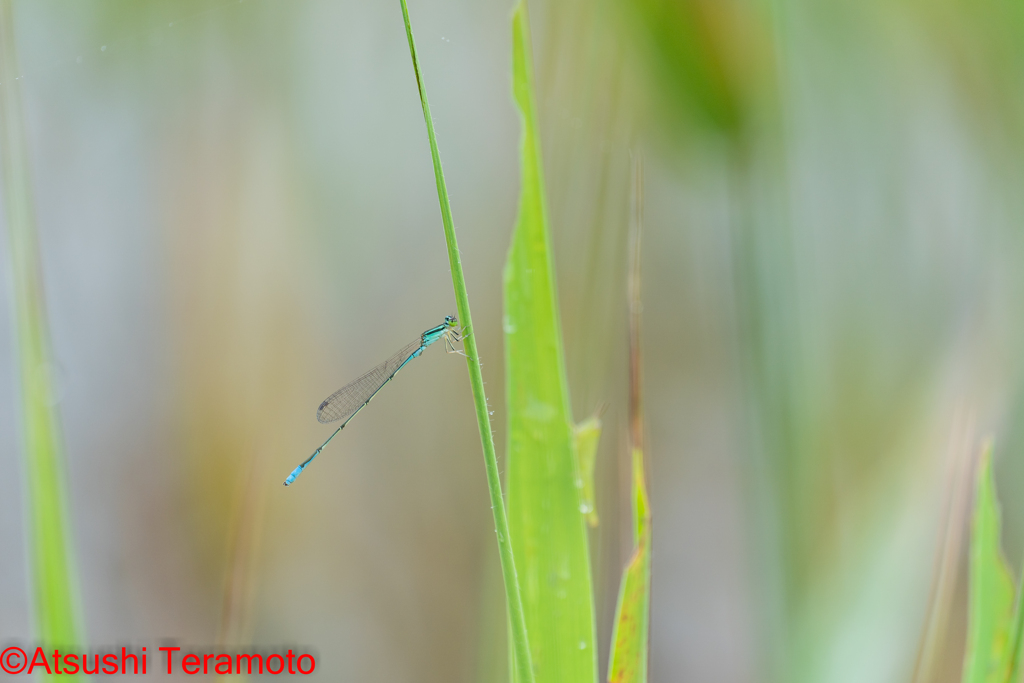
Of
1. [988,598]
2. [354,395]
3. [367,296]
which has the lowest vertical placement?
[988,598]

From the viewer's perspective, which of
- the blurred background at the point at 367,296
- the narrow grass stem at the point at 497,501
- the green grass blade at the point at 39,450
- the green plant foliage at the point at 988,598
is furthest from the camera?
the blurred background at the point at 367,296

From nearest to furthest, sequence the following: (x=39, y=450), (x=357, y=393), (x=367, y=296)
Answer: (x=39, y=450) → (x=357, y=393) → (x=367, y=296)

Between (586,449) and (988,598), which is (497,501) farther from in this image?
(988,598)

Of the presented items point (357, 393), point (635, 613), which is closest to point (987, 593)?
point (635, 613)

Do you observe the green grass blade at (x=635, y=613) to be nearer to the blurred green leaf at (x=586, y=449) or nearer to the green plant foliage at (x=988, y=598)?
the blurred green leaf at (x=586, y=449)

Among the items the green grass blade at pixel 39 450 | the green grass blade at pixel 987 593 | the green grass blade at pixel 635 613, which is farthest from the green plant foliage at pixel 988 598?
the green grass blade at pixel 39 450

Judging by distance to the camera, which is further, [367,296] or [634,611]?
[367,296]

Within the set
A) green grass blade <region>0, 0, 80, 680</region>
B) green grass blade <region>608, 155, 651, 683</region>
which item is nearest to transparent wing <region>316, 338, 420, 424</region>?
green grass blade <region>0, 0, 80, 680</region>
